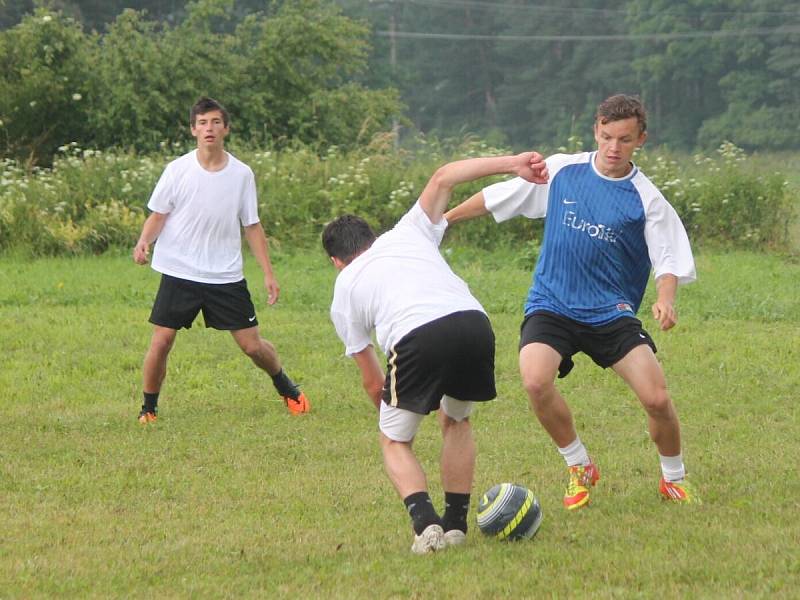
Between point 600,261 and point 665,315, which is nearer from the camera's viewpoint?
point 665,315

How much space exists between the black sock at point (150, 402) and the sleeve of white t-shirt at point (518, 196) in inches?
138

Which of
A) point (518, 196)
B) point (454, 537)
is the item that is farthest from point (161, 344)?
point (454, 537)

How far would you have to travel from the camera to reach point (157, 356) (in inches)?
351

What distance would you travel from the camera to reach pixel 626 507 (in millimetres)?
6457

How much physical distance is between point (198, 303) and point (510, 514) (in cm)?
377

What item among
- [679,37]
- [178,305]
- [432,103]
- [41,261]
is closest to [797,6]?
[679,37]

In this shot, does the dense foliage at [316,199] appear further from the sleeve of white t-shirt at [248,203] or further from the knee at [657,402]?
the knee at [657,402]

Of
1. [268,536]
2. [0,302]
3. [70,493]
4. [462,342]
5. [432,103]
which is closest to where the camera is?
[462,342]

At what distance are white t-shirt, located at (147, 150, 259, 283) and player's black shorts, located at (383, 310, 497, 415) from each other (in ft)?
11.5

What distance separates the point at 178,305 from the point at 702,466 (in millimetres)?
3550

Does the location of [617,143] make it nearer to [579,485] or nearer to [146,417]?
[579,485]

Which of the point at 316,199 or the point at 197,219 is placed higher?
the point at 197,219

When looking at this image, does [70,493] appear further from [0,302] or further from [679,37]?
[679,37]

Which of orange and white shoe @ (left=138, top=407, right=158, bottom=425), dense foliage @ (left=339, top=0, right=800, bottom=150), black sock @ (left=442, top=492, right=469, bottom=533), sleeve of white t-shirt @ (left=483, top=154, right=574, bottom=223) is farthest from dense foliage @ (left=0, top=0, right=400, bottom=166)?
dense foliage @ (left=339, top=0, right=800, bottom=150)
